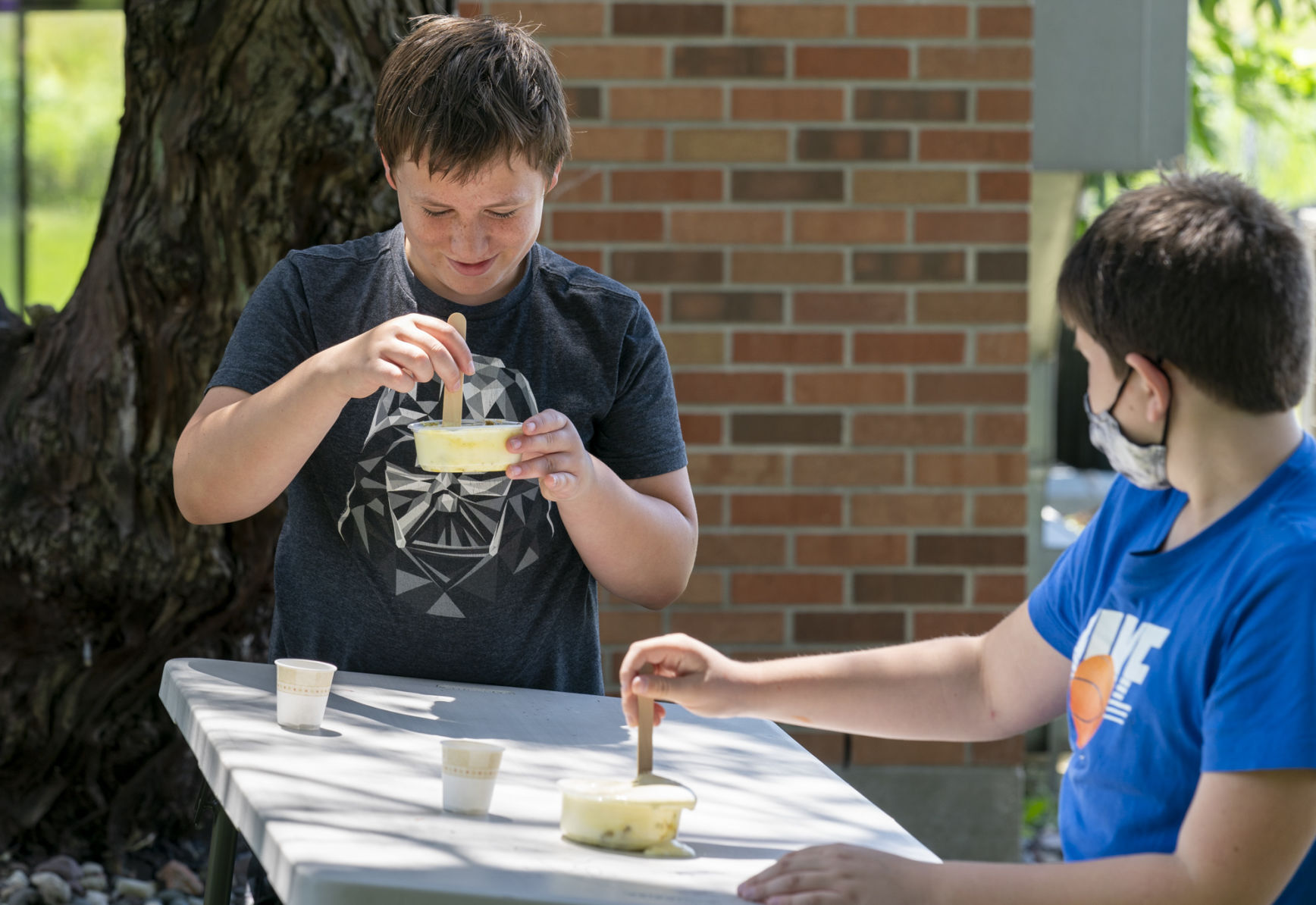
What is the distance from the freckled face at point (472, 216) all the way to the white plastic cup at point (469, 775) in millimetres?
831

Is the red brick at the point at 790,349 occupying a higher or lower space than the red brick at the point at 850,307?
lower

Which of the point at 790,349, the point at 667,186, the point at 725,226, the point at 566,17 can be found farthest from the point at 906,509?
the point at 566,17

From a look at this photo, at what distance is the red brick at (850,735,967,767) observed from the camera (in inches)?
158

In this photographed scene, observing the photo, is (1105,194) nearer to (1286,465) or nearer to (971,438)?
(971,438)

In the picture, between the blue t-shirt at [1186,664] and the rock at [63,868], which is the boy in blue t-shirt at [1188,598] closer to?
the blue t-shirt at [1186,664]

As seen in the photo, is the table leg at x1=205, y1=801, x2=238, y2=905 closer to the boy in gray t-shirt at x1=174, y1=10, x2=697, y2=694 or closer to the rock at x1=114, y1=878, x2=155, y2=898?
the boy in gray t-shirt at x1=174, y1=10, x2=697, y2=694

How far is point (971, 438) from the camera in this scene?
3939 millimetres

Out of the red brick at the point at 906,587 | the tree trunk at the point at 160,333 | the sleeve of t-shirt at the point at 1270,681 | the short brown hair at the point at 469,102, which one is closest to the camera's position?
the sleeve of t-shirt at the point at 1270,681

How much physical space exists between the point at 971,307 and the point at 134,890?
2695 millimetres

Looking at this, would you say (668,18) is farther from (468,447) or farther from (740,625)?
(468,447)

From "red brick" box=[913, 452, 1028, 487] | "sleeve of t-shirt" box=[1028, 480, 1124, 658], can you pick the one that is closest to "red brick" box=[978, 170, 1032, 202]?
"red brick" box=[913, 452, 1028, 487]

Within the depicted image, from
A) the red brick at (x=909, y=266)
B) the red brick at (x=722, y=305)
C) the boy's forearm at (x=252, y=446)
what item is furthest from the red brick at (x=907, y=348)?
the boy's forearm at (x=252, y=446)

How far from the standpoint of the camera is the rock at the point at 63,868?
3533mm

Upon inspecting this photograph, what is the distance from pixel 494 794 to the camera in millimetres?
1707
